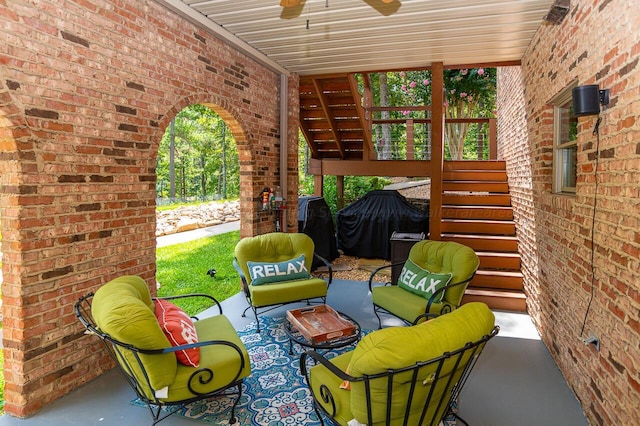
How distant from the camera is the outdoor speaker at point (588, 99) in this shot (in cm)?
278

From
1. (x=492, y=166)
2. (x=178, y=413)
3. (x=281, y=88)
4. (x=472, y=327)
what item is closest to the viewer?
(x=472, y=327)

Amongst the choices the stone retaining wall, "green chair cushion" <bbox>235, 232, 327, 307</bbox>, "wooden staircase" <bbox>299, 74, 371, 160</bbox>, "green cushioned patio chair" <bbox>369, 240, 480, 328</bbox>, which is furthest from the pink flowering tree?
the stone retaining wall

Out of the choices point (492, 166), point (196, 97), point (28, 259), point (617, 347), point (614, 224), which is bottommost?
point (617, 347)

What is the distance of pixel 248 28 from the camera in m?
4.89

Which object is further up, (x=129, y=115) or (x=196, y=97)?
(x=196, y=97)

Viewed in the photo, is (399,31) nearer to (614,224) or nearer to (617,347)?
(614,224)

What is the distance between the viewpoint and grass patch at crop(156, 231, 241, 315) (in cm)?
702

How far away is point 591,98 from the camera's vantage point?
9.16ft

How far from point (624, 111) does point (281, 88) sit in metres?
5.06

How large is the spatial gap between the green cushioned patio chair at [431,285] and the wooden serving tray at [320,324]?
70cm

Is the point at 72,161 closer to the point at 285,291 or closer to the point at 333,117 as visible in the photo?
the point at 285,291

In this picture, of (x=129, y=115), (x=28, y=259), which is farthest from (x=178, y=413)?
(x=129, y=115)

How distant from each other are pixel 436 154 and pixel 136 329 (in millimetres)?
5329

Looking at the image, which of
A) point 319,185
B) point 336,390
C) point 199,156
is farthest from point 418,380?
point 199,156
